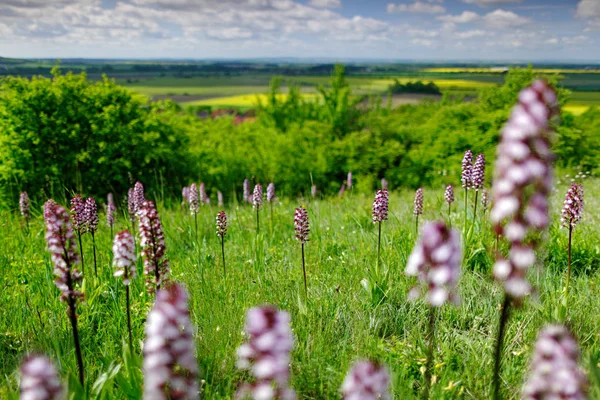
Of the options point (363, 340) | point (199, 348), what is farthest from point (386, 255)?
point (199, 348)

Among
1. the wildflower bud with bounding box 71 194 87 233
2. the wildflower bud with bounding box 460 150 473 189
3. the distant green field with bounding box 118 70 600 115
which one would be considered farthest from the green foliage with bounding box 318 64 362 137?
the wildflower bud with bounding box 71 194 87 233

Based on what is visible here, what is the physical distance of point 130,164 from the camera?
53.6 ft

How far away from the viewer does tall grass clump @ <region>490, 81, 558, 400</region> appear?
1.94m

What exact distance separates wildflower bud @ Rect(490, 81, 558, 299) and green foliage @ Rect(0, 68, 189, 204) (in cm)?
1429

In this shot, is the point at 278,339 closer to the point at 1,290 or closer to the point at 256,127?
the point at 1,290

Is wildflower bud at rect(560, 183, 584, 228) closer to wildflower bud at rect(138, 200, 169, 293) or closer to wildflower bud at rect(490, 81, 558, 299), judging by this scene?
wildflower bud at rect(490, 81, 558, 299)

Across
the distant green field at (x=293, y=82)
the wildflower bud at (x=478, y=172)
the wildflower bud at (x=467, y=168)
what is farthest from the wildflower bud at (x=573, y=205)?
the distant green field at (x=293, y=82)

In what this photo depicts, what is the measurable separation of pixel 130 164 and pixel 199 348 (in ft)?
44.0

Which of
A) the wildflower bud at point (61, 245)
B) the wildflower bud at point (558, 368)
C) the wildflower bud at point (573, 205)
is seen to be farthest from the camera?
the wildflower bud at point (573, 205)

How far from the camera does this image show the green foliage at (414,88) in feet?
142

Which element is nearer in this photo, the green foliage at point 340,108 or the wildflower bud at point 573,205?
the wildflower bud at point 573,205

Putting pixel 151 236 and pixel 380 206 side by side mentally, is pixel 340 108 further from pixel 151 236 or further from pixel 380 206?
pixel 151 236

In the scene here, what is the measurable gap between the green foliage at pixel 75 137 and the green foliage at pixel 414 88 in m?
30.2

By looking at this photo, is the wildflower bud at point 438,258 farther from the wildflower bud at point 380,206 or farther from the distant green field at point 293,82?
the distant green field at point 293,82
